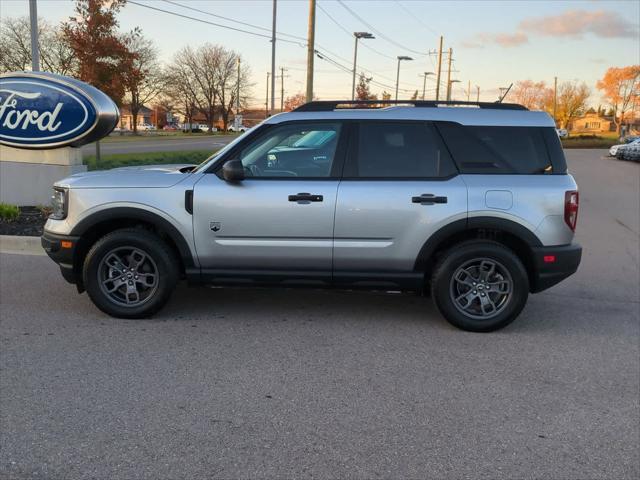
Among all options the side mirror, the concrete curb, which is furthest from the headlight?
the concrete curb

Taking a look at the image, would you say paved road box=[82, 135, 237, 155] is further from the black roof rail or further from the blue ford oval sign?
the black roof rail

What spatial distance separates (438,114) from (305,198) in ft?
4.60

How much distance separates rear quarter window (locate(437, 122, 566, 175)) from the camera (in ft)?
16.7

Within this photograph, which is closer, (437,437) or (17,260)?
(437,437)

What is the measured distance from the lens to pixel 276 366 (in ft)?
14.3

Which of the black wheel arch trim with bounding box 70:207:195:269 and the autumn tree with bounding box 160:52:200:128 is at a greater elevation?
the autumn tree with bounding box 160:52:200:128

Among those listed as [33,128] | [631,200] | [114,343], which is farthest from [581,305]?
[631,200]

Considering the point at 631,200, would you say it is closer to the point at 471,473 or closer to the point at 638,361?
the point at 638,361

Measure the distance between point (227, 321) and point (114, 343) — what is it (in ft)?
3.37

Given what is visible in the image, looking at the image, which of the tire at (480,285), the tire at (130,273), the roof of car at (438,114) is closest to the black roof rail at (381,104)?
the roof of car at (438,114)

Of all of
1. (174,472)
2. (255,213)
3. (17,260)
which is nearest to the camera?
(174,472)

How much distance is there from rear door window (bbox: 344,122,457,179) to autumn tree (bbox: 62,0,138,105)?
48.3ft

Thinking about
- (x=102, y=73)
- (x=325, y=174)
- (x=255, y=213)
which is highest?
(x=102, y=73)

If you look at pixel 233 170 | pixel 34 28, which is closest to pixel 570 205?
pixel 233 170
